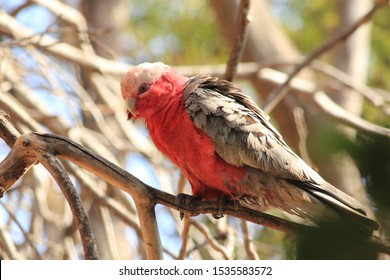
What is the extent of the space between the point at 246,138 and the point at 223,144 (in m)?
0.14

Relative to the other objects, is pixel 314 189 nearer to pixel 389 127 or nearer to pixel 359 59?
pixel 389 127

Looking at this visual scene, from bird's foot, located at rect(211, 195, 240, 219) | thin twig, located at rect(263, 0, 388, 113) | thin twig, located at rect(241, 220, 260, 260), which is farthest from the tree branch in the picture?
thin twig, located at rect(263, 0, 388, 113)

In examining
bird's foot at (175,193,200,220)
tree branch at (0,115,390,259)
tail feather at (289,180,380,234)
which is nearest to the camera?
tree branch at (0,115,390,259)

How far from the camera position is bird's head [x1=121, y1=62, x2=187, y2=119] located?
3.53 m

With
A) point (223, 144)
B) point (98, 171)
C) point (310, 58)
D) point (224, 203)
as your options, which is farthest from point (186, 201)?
point (310, 58)

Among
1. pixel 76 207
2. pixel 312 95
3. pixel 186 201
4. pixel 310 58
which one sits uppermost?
pixel 312 95

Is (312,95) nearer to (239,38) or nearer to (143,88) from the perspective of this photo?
(239,38)

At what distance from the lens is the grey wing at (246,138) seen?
10.7 feet

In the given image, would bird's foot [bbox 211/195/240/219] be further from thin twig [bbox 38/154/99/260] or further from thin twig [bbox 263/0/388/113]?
thin twig [bbox 263/0/388/113]

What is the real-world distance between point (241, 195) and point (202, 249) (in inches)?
60.1

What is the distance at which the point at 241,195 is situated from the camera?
3369 millimetres

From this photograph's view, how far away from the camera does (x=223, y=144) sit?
3.33 metres

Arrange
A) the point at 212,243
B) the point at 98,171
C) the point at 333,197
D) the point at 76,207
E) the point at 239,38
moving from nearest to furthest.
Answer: the point at 76,207 < the point at 98,171 < the point at 333,197 < the point at 212,243 < the point at 239,38
